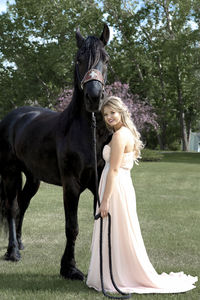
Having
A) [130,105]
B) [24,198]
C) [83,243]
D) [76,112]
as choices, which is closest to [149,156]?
[130,105]

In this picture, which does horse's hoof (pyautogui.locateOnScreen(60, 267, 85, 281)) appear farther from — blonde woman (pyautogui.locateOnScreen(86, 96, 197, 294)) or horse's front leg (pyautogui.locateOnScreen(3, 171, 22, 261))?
horse's front leg (pyautogui.locateOnScreen(3, 171, 22, 261))

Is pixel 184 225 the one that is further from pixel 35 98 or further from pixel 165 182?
pixel 35 98

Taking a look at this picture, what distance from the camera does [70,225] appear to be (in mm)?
4410

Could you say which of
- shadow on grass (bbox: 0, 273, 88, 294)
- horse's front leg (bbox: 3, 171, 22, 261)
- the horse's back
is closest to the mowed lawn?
shadow on grass (bbox: 0, 273, 88, 294)

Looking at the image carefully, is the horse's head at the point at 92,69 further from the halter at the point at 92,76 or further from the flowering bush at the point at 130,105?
the flowering bush at the point at 130,105

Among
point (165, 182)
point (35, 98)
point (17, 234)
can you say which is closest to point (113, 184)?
point (17, 234)

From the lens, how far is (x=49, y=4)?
3681 cm

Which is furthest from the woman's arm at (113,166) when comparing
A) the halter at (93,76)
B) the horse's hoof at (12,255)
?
the horse's hoof at (12,255)

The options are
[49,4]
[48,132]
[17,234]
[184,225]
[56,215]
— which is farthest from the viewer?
[49,4]

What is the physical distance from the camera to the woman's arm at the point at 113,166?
3.84 m

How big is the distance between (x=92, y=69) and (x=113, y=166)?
1041mm

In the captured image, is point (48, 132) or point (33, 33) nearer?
point (48, 132)

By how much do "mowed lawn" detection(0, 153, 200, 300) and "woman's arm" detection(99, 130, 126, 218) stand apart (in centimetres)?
93

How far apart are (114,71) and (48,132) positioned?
114 feet
